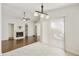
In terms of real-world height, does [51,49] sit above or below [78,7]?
below

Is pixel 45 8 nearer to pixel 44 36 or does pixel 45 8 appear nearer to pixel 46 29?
pixel 46 29

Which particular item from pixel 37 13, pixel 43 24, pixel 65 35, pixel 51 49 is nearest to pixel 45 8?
pixel 37 13

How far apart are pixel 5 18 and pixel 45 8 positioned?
1.36 meters

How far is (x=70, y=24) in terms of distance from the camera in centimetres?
300

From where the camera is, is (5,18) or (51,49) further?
(51,49)

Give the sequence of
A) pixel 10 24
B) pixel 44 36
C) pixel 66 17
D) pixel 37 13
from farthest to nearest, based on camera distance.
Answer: pixel 66 17, pixel 44 36, pixel 10 24, pixel 37 13

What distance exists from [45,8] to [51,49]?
1.54 m

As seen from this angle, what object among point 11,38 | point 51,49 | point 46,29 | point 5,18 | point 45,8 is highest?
point 45,8

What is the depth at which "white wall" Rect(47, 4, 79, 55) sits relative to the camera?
277cm

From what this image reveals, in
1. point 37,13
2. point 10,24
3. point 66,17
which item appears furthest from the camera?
point 66,17

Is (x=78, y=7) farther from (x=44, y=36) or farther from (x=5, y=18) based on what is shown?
(x=5, y=18)

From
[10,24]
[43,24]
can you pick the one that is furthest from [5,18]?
[43,24]

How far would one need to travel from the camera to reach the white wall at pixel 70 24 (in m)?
2.77

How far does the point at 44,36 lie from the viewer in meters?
2.91
